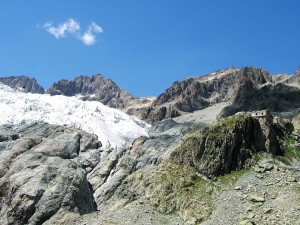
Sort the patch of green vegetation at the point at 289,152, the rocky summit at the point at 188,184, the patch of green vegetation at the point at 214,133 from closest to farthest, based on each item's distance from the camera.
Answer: the rocky summit at the point at 188,184
the patch of green vegetation at the point at 289,152
the patch of green vegetation at the point at 214,133

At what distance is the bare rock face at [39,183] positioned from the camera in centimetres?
7962

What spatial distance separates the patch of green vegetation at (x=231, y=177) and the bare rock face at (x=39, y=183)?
25.9m

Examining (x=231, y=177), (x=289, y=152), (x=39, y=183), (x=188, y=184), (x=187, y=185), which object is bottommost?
(x=187, y=185)

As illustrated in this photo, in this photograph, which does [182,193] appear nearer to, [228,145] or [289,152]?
[228,145]

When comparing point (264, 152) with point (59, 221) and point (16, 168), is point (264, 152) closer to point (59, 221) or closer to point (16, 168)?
point (59, 221)

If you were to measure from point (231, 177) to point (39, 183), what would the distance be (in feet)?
120

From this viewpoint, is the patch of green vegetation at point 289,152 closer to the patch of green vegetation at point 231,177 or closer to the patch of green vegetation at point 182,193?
the patch of green vegetation at point 231,177

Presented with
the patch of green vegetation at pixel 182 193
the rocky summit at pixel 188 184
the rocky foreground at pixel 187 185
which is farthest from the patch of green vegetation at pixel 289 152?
the patch of green vegetation at pixel 182 193

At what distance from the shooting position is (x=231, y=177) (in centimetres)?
7025

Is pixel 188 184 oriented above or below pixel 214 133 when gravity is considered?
below

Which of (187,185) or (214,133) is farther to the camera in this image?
(214,133)

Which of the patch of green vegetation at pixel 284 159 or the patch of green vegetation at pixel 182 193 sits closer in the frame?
the patch of green vegetation at pixel 182 193

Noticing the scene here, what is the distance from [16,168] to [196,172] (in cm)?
4227

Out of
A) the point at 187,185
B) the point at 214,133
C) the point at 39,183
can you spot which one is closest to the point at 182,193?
the point at 187,185
